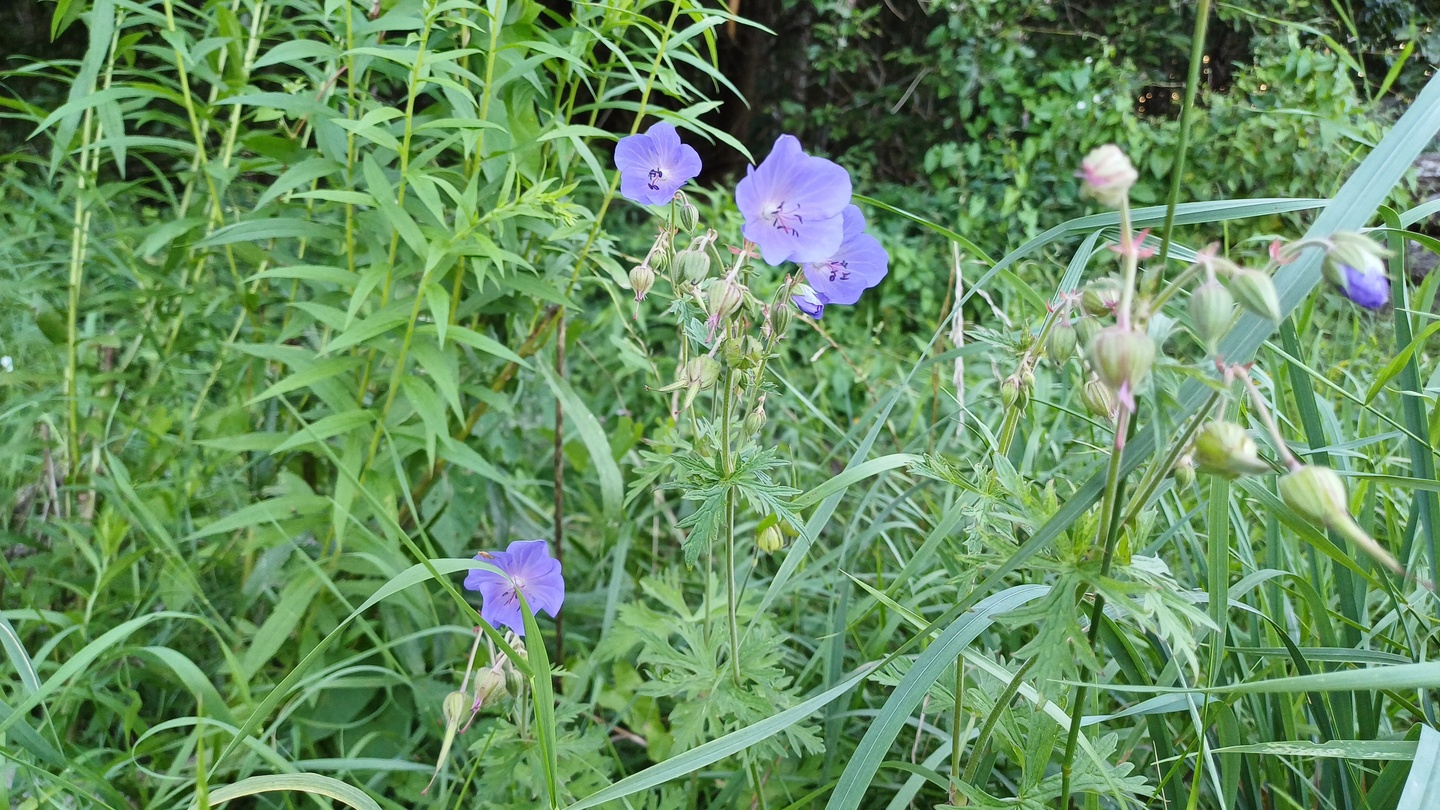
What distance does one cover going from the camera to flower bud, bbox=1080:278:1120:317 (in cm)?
58

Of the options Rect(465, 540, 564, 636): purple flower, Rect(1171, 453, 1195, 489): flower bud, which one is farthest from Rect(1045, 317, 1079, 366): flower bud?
Rect(465, 540, 564, 636): purple flower

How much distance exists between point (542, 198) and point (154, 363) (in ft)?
3.24

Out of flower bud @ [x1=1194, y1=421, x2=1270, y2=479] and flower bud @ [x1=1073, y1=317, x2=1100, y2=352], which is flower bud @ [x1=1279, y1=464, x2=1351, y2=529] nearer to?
flower bud @ [x1=1194, y1=421, x2=1270, y2=479]

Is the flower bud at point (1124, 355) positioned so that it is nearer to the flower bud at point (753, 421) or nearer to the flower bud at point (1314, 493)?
the flower bud at point (1314, 493)

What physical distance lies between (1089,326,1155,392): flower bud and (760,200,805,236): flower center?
1.27 ft

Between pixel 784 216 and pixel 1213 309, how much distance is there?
1.37 ft

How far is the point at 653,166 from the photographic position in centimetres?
94

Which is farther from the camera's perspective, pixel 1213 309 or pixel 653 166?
pixel 653 166

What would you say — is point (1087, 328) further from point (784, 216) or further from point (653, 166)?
point (653, 166)

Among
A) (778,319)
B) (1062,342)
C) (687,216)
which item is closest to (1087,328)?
(1062,342)

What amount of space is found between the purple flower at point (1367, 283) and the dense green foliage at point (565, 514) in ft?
0.15

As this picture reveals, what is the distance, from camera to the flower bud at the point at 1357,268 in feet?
1.61

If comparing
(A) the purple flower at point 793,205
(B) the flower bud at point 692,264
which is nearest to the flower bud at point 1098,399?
(A) the purple flower at point 793,205

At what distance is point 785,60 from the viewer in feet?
15.2
